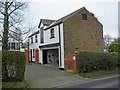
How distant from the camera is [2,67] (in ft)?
25.2

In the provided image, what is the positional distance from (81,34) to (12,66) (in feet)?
36.4

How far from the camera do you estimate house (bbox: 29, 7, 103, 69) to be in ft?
50.3

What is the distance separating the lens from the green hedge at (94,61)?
12062 mm

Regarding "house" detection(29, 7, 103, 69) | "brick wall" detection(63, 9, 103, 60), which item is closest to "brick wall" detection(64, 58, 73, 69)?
"house" detection(29, 7, 103, 69)

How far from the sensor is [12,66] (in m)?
7.83

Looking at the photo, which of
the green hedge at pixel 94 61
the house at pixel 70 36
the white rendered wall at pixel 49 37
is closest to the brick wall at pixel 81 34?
the house at pixel 70 36

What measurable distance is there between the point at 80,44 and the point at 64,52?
2.90 meters

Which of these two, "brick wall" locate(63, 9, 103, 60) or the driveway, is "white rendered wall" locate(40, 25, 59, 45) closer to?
"brick wall" locate(63, 9, 103, 60)

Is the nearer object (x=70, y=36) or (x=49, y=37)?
(x=70, y=36)

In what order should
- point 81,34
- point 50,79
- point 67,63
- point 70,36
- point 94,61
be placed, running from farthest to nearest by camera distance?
point 81,34
point 70,36
point 67,63
point 94,61
point 50,79

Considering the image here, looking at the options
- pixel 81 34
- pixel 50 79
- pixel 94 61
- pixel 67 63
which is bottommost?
pixel 50 79

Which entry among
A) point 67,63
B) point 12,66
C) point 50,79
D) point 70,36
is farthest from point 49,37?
point 12,66

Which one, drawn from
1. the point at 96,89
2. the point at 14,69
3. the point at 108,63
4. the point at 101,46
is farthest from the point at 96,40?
the point at 14,69

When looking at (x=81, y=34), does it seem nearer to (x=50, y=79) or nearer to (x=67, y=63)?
(x=67, y=63)
